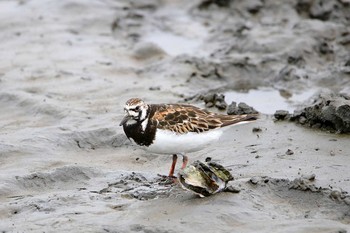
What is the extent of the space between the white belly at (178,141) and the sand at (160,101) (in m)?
0.38

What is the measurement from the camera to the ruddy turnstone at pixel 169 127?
7.96 metres

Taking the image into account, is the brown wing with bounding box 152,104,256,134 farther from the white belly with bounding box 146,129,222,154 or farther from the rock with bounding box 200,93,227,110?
the rock with bounding box 200,93,227,110

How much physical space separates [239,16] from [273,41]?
8.62 feet

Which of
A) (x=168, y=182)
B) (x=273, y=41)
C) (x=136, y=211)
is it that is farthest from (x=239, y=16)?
(x=136, y=211)

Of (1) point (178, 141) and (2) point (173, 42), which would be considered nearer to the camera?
(1) point (178, 141)

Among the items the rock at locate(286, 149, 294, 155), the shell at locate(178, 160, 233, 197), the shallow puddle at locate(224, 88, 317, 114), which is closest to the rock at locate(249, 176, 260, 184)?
the shell at locate(178, 160, 233, 197)

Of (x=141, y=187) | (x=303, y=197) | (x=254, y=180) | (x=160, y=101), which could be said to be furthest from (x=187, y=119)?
(x=160, y=101)

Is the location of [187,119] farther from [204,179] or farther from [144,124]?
[204,179]

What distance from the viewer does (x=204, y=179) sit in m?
7.30

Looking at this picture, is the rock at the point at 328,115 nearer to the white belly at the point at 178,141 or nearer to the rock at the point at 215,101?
the rock at the point at 215,101

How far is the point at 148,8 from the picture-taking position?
1727cm

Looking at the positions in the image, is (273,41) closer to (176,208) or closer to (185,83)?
(185,83)

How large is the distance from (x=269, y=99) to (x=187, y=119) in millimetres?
3326

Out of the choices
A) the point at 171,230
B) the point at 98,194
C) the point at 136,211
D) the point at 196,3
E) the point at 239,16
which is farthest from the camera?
the point at 196,3
